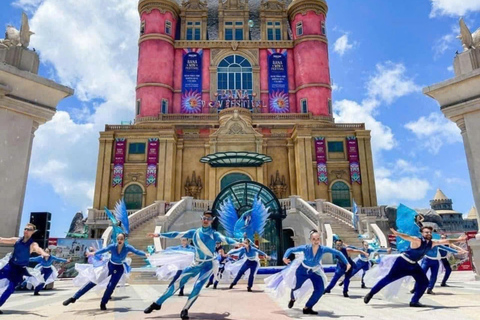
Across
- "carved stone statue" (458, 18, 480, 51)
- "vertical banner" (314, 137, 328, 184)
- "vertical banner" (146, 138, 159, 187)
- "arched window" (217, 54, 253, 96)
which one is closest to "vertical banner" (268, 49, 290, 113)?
"arched window" (217, 54, 253, 96)

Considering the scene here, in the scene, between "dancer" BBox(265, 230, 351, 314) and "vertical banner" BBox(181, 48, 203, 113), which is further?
"vertical banner" BBox(181, 48, 203, 113)

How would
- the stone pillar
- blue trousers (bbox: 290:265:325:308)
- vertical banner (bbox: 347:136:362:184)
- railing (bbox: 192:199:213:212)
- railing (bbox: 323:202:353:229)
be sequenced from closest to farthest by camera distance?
blue trousers (bbox: 290:265:325:308)
the stone pillar
railing (bbox: 323:202:353:229)
railing (bbox: 192:199:213:212)
vertical banner (bbox: 347:136:362:184)

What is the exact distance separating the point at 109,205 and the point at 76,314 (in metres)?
27.7

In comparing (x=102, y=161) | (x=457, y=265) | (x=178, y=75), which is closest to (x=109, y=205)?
(x=102, y=161)

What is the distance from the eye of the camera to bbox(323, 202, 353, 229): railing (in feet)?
79.3

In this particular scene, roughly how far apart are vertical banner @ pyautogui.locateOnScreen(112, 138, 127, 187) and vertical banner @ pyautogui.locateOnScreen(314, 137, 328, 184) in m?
18.0

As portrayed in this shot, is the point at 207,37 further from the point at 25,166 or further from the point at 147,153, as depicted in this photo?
the point at 25,166

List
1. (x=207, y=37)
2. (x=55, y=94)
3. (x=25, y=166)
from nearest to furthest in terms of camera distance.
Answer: (x=25, y=166)
(x=55, y=94)
(x=207, y=37)

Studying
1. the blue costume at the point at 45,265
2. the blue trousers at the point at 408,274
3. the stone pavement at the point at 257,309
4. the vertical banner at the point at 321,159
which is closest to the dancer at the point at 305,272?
the stone pavement at the point at 257,309

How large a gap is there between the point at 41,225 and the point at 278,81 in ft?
110

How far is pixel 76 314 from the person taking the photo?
6.71 metres

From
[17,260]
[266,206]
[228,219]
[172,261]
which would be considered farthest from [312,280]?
[266,206]

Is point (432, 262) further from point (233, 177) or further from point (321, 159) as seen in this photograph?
point (321, 159)

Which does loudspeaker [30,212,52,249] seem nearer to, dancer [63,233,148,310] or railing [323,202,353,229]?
dancer [63,233,148,310]
